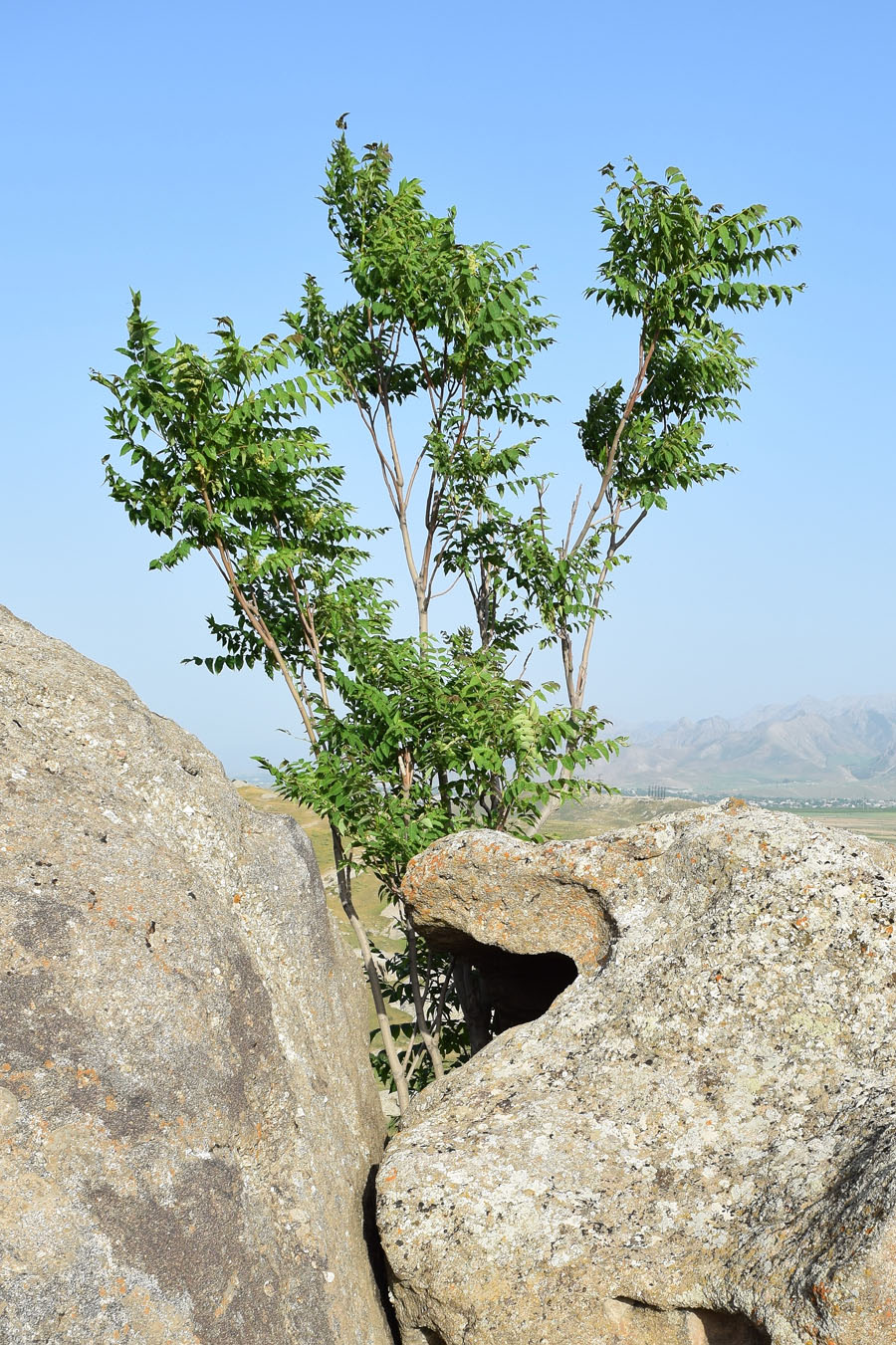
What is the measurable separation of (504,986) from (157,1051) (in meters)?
6.28

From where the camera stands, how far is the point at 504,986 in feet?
39.7

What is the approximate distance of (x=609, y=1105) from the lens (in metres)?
7.68

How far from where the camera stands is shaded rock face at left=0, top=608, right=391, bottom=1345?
5746mm

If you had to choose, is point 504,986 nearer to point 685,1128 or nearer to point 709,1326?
point 685,1128

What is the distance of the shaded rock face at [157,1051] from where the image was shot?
18.9 feet

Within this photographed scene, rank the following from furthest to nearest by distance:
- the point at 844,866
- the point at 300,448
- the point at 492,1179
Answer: the point at 300,448 < the point at 844,866 < the point at 492,1179

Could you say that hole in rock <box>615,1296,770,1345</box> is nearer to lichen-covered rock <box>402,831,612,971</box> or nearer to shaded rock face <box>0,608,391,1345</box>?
shaded rock face <box>0,608,391,1345</box>

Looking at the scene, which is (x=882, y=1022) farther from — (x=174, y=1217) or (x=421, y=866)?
(x=174, y=1217)

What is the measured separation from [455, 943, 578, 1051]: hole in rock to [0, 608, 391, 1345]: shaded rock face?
282 centimetres

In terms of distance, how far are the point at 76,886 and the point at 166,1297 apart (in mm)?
2526

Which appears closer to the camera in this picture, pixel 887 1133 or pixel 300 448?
pixel 887 1133

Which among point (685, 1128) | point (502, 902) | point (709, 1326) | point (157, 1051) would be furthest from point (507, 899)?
point (157, 1051)

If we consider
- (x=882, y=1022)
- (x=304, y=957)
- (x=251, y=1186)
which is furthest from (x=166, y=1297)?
(x=882, y=1022)

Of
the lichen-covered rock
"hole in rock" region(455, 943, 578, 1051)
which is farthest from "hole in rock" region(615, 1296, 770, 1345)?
"hole in rock" region(455, 943, 578, 1051)
